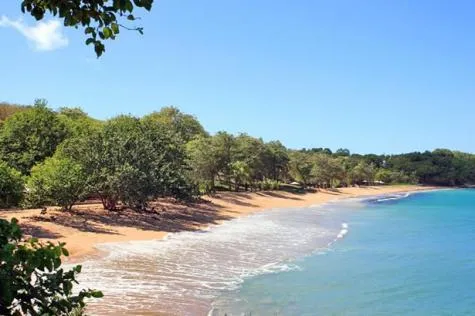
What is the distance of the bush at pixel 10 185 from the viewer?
2336 cm

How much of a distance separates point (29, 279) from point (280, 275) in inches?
668

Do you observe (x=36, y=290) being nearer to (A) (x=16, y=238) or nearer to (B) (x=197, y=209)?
(A) (x=16, y=238)

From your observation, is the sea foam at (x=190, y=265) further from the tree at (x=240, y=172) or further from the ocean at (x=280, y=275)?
the tree at (x=240, y=172)

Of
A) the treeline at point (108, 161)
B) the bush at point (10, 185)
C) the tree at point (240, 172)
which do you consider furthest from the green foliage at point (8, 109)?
the bush at point (10, 185)

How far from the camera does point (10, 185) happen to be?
78.1ft

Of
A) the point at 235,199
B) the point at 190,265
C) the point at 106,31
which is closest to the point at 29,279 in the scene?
the point at 106,31

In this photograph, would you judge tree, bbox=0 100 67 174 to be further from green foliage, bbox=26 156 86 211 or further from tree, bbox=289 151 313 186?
tree, bbox=289 151 313 186

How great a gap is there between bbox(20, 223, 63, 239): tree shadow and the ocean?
2.70 m

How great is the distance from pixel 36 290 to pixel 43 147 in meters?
36.1

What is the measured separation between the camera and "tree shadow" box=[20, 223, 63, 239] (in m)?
22.6

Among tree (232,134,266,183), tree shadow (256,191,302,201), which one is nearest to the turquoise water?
tree shadow (256,191,302,201)

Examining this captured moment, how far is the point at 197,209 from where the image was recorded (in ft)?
141

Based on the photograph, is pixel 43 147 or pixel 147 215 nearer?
pixel 147 215

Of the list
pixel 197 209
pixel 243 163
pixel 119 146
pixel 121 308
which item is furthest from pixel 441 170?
pixel 121 308
